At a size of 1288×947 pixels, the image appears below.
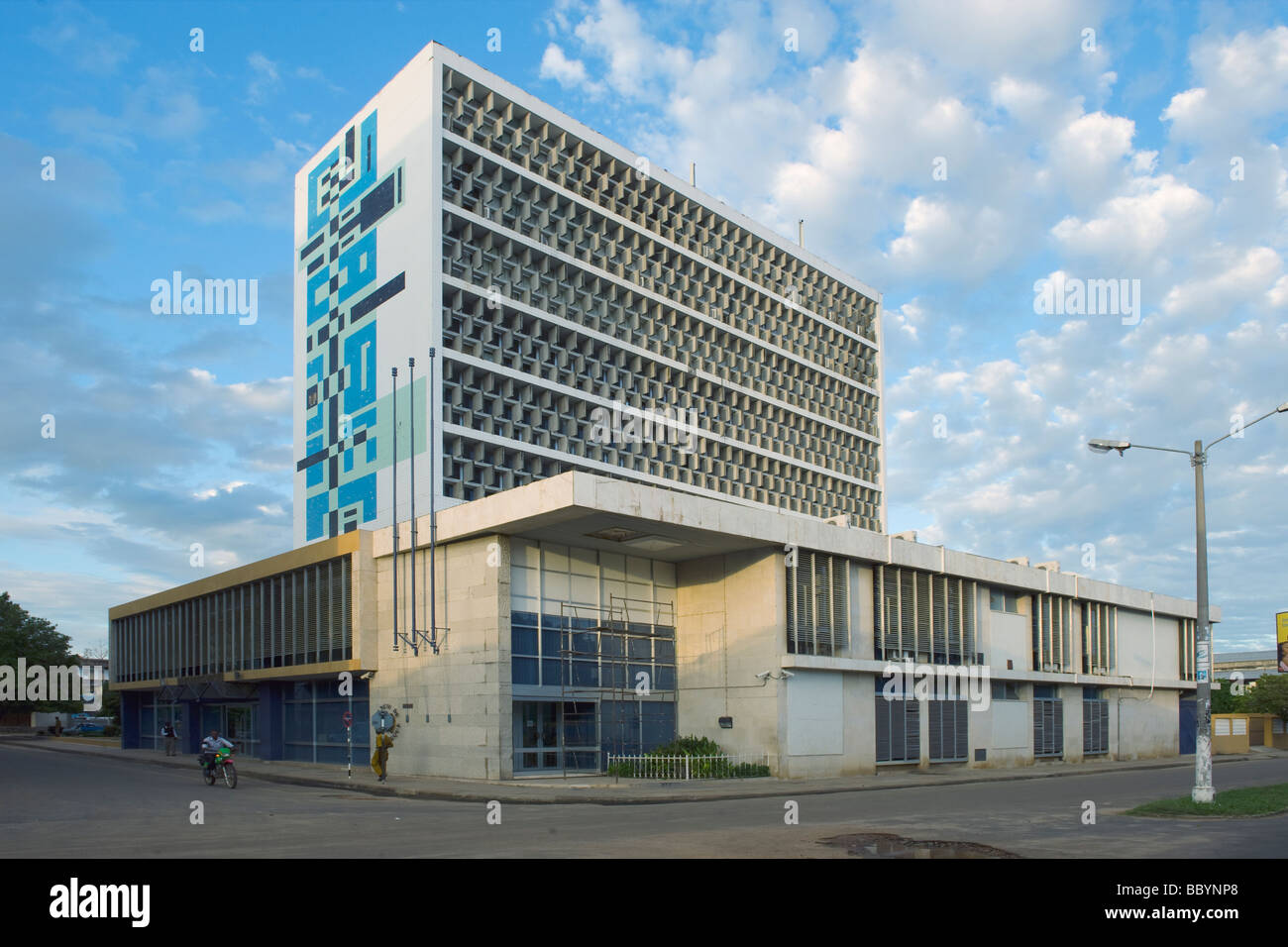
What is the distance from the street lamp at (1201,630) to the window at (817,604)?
45.9ft

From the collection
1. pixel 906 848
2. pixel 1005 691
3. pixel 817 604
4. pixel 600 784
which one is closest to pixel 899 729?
pixel 817 604

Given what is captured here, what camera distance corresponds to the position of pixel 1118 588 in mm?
54812

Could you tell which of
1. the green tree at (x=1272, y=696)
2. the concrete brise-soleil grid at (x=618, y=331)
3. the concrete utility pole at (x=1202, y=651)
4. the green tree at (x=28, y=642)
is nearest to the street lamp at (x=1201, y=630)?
the concrete utility pole at (x=1202, y=651)

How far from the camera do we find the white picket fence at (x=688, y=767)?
108 ft

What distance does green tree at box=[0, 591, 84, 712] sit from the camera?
90088mm

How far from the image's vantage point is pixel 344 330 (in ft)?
191

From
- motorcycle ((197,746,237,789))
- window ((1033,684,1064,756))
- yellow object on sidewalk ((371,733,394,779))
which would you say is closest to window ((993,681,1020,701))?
window ((1033,684,1064,756))

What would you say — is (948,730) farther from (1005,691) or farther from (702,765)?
(702,765)

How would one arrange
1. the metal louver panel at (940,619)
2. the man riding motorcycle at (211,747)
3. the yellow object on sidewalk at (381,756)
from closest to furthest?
the man riding motorcycle at (211,747)
the yellow object on sidewalk at (381,756)
the metal louver panel at (940,619)

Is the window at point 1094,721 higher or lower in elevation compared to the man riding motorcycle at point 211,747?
lower

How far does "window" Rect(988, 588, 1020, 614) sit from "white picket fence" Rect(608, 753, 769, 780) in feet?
54.2

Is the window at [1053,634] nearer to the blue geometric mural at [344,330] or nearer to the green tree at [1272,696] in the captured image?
the blue geometric mural at [344,330]

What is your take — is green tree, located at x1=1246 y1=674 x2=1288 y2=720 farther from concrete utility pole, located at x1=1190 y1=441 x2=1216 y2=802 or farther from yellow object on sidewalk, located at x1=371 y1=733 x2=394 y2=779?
yellow object on sidewalk, located at x1=371 y1=733 x2=394 y2=779
